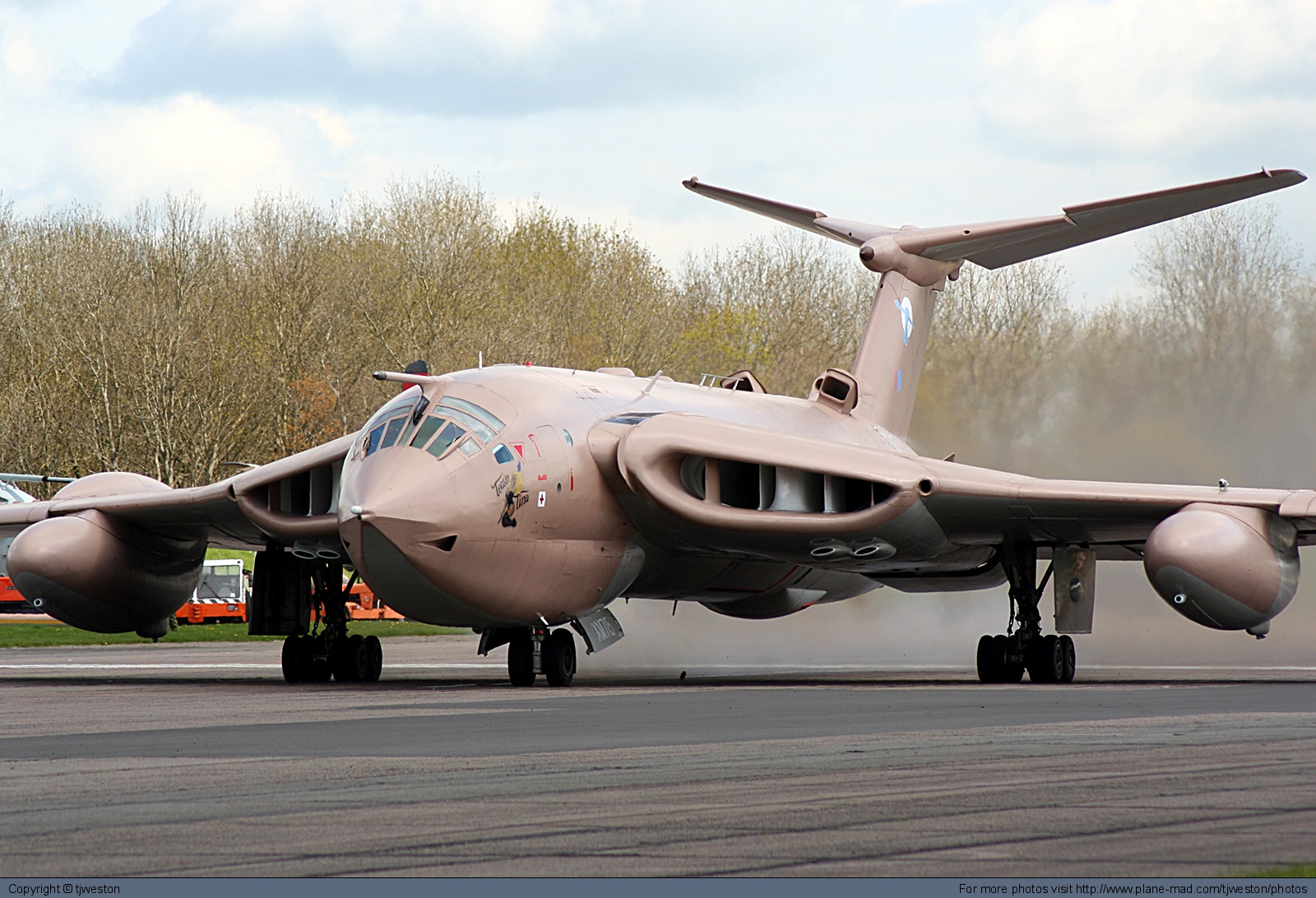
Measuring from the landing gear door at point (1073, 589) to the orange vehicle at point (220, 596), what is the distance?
32568mm

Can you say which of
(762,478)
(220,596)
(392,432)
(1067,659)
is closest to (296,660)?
(392,432)

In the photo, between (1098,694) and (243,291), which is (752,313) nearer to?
(243,291)

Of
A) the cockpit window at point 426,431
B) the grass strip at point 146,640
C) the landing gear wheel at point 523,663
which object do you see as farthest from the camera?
the grass strip at point 146,640

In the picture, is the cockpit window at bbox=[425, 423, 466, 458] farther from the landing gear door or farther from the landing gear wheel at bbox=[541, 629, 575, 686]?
the landing gear door

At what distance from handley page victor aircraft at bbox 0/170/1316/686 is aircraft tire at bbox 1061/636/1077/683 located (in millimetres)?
87

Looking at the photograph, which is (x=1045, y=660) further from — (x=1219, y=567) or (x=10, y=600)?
(x=10, y=600)

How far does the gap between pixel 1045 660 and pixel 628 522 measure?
6.14 meters

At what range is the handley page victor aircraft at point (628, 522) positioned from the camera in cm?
1700

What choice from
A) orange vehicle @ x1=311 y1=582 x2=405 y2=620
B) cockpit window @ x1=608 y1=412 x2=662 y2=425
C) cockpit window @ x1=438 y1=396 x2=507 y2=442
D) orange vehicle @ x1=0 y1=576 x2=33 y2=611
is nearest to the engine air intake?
cockpit window @ x1=608 y1=412 x2=662 y2=425

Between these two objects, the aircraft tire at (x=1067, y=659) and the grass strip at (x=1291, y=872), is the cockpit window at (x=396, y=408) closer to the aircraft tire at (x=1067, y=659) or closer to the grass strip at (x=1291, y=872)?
the aircraft tire at (x=1067, y=659)

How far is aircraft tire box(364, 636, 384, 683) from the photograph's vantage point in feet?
68.7

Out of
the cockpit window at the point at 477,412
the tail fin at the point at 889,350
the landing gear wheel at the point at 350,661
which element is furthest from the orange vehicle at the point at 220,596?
the cockpit window at the point at 477,412

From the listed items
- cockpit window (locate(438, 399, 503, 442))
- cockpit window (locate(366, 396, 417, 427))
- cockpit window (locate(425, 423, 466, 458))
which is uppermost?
cockpit window (locate(366, 396, 417, 427))

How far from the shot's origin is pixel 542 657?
1828cm
